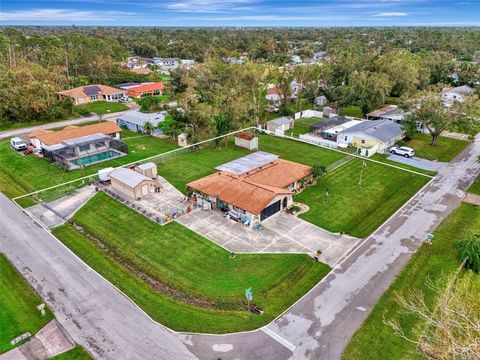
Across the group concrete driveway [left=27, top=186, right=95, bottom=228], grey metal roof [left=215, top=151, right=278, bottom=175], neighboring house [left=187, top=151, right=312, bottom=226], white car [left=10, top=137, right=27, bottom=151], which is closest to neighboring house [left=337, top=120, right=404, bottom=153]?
grey metal roof [left=215, top=151, right=278, bottom=175]

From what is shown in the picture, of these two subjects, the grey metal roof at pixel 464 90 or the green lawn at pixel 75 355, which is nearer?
the green lawn at pixel 75 355

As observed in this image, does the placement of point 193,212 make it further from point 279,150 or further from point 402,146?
point 402,146

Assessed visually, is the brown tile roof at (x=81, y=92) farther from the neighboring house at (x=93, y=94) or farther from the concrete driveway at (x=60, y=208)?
the concrete driveway at (x=60, y=208)

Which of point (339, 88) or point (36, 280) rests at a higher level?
point (339, 88)

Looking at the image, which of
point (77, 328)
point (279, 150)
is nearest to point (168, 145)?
point (279, 150)

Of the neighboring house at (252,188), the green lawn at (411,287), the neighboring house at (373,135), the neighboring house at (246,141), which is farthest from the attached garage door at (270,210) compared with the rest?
the neighboring house at (373,135)

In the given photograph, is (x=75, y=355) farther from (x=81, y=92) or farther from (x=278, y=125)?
(x=81, y=92)

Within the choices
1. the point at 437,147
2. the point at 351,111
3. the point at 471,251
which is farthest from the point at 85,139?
the point at 351,111
